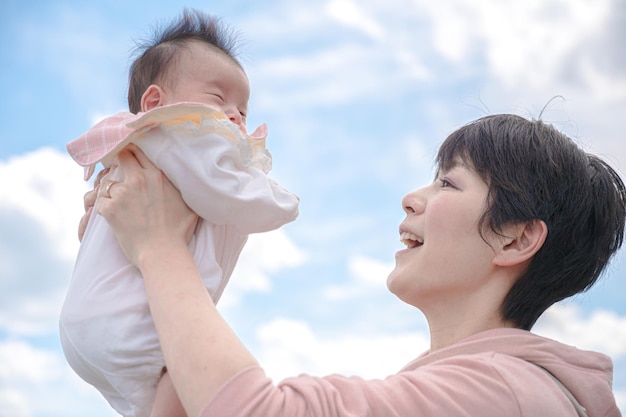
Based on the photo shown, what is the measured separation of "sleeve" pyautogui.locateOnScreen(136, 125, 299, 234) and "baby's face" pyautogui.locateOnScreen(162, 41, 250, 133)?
0.83 ft

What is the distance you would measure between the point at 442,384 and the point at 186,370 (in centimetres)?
69

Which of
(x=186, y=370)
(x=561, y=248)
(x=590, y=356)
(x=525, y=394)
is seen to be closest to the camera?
(x=186, y=370)

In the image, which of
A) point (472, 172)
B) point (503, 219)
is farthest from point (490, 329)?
point (472, 172)

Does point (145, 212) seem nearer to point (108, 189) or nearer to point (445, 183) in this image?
point (108, 189)

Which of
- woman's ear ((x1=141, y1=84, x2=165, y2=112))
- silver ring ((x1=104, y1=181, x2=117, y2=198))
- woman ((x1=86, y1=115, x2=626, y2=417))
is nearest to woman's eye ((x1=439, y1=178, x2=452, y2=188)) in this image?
woman ((x1=86, y1=115, x2=626, y2=417))

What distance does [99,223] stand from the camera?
2.45 metres

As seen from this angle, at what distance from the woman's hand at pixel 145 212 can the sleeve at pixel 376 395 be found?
0.51 meters

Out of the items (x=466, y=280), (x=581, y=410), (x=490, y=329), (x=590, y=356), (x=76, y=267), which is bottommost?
(x=581, y=410)

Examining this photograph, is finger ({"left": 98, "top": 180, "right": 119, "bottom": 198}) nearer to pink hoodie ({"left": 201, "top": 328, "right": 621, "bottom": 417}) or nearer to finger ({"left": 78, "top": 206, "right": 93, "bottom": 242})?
finger ({"left": 78, "top": 206, "right": 93, "bottom": 242})

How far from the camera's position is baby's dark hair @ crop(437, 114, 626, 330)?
253 cm

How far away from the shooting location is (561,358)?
234 cm

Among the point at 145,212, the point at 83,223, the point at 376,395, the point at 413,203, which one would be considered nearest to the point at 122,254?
the point at 145,212

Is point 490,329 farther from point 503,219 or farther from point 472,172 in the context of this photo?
point 472,172

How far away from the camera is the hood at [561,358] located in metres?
2.30
